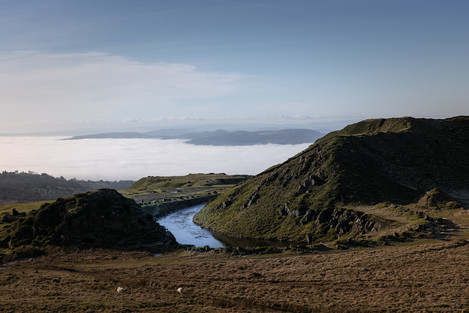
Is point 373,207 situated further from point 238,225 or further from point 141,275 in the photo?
point 141,275

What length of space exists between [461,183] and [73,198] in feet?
304

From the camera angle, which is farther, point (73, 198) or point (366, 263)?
point (73, 198)

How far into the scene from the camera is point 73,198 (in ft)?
242

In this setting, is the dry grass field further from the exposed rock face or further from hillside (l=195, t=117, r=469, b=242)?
hillside (l=195, t=117, r=469, b=242)

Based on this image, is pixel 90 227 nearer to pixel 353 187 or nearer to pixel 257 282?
pixel 257 282

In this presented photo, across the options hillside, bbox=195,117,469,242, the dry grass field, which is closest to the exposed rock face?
the dry grass field

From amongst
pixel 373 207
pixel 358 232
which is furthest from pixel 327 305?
pixel 373 207

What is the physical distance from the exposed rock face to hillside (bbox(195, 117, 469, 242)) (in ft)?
76.3

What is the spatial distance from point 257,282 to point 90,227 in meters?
40.2

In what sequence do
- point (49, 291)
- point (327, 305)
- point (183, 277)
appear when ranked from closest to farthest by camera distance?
point (327, 305) → point (49, 291) → point (183, 277)

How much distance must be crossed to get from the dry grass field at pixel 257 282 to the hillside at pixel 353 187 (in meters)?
16.1

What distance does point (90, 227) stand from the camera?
67.6m

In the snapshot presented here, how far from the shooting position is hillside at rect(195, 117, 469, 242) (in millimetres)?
69625

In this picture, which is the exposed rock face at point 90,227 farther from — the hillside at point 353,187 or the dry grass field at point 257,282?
the hillside at point 353,187
